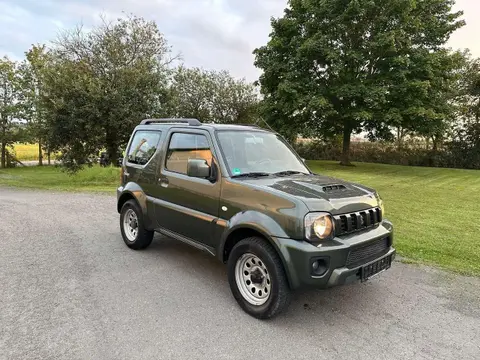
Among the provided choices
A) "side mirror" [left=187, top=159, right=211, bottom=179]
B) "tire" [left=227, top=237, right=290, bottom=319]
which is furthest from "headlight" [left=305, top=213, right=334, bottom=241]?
"side mirror" [left=187, top=159, right=211, bottom=179]

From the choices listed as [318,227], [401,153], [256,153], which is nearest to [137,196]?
[256,153]

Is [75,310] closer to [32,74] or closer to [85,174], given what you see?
[85,174]

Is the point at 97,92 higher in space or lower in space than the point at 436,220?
higher

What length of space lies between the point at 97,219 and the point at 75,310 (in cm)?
446

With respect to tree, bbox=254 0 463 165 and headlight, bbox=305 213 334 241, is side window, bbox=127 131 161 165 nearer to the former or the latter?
headlight, bbox=305 213 334 241

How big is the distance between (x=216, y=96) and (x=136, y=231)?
28.1 m

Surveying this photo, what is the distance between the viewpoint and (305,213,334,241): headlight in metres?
3.12

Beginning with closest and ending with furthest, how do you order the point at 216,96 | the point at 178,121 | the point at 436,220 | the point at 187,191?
the point at 187,191 < the point at 178,121 < the point at 436,220 < the point at 216,96

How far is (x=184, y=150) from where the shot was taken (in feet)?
15.1

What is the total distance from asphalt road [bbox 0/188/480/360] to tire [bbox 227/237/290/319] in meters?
0.14

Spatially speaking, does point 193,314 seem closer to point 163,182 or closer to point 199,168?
point 199,168

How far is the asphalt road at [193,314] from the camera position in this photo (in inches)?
114

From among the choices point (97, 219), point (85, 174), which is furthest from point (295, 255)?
point (85, 174)

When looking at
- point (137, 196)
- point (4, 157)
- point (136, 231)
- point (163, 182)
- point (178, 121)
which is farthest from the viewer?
→ point (4, 157)
